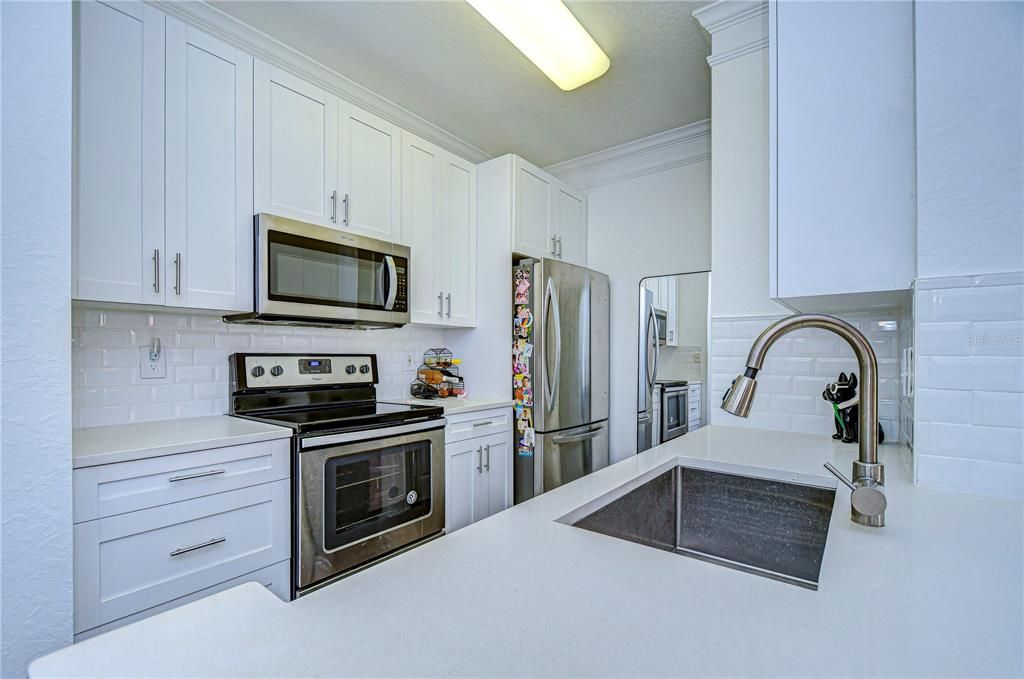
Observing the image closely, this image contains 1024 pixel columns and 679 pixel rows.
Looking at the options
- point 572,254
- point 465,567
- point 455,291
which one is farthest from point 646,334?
point 465,567

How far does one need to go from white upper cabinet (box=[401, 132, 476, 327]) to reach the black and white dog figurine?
75.5 inches

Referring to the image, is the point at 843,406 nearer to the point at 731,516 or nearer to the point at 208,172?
the point at 731,516

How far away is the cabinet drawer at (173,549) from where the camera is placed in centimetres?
137

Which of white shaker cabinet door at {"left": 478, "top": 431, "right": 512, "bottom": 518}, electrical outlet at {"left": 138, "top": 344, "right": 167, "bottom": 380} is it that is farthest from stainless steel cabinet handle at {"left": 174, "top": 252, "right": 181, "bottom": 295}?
white shaker cabinet door at {"left": 478, "top": 431, "right": 512, "bottom": 518}

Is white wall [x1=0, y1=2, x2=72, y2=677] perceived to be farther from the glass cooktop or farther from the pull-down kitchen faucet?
the pull-down kitchen faucet

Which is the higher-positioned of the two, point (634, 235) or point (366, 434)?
point (634, 235)

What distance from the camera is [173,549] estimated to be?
1525 millimetres

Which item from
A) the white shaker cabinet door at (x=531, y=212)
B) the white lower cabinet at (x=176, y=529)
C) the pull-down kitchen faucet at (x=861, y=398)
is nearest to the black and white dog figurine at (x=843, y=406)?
the pull-down kitchen faucet at (x=861, y=398)

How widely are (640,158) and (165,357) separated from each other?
3.01 metres

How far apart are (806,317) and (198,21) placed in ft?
8.52

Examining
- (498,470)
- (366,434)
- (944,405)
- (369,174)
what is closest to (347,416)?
(366,434)

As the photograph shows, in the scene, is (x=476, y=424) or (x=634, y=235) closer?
(x=476, y=424)

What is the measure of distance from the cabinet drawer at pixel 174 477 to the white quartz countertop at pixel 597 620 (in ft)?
3.62

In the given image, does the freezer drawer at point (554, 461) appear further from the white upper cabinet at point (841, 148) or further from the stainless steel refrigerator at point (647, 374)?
the white upper cabinet at point (841, 148)
